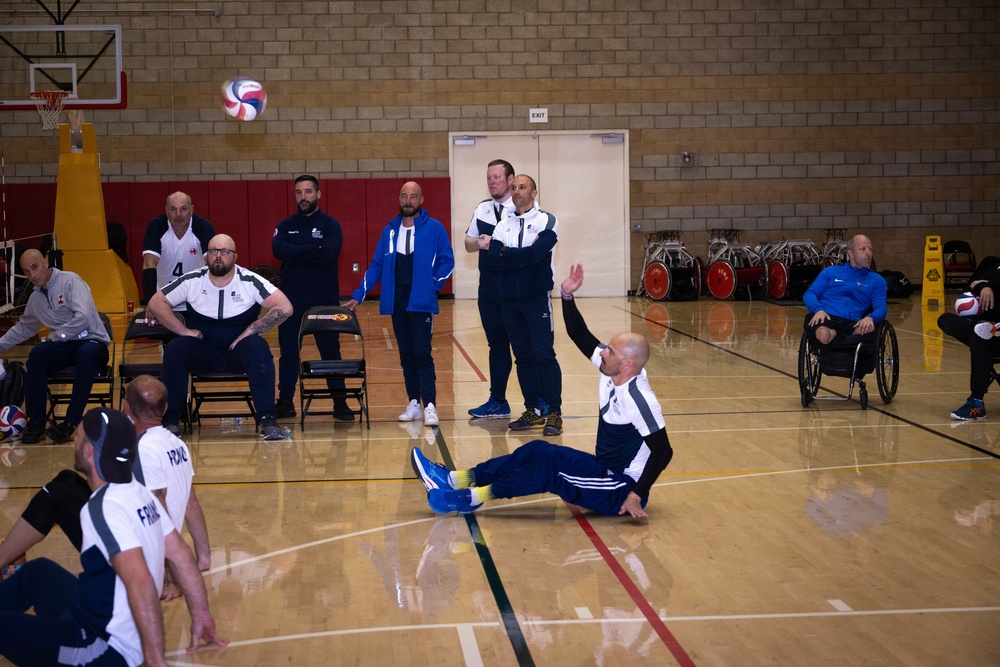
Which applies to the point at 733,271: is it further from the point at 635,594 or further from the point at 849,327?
the point at 635,594

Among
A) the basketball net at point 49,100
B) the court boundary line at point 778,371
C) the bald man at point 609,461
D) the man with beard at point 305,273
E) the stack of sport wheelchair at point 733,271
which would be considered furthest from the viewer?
the stack of sport wheelchair at point 733,271

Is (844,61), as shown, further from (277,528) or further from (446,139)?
(277,528)

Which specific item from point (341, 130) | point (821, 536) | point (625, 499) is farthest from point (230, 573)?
point (341, 130)

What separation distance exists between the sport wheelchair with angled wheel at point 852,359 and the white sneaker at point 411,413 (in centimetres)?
301

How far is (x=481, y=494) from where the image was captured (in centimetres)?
541

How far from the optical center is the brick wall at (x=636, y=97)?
17781 millimetres

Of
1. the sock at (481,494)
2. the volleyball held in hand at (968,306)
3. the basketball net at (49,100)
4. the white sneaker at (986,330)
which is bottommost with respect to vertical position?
the sock at (481,494)

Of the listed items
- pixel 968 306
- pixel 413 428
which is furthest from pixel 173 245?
pixel 968 306

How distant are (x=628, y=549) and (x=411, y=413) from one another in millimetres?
3433

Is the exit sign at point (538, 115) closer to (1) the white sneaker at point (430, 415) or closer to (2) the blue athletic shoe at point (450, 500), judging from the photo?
(1) the white sneaker at point (430, 415)

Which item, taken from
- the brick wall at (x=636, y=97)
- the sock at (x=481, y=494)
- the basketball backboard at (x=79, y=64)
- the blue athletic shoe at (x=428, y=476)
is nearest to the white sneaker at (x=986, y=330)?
the sock at (x=481, y=494)

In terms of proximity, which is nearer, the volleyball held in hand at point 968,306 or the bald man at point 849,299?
the volleyball held in hand at point 968,306

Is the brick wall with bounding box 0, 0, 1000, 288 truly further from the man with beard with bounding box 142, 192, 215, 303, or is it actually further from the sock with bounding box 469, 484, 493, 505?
the sock with bounding box 469, 484, 493, 505

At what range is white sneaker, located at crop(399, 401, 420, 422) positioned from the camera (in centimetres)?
812
